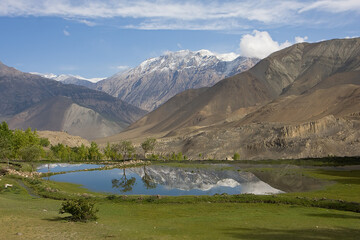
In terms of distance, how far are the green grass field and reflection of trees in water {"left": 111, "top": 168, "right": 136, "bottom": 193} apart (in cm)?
2066

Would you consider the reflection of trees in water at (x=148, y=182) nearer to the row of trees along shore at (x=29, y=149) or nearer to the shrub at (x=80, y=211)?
the row of trees along shore at (x=29, y=149)

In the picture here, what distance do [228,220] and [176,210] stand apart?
8.19 m

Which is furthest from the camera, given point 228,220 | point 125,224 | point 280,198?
point 280,198

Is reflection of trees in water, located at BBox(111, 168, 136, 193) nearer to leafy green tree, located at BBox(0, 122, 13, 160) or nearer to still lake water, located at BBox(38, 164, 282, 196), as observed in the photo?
still lake water, located at BBox(38, 164, 282, 196)

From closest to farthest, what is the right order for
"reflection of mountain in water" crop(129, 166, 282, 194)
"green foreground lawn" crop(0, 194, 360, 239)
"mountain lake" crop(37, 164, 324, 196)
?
1. "green foreground lawn" crop(0, 194, 360, 239)
2. "mountain lake" crop(37, 164, 324, 196)
3. "reflection of mountain in water" crop(129, 166, 282, 194)

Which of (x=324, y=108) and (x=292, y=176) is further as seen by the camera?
(x=324, y=108)

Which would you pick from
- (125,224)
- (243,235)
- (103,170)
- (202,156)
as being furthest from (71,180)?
(202,156)

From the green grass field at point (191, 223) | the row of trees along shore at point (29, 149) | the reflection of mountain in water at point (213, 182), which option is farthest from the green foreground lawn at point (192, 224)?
the row of trees along shore at point (29, 149)

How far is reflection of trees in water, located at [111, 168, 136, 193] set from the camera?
6160 cm

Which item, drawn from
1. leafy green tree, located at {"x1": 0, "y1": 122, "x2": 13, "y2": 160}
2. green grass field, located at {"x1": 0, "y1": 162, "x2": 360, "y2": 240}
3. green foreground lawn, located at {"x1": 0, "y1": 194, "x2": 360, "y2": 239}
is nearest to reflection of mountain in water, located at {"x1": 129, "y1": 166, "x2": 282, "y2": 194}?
green grass field, located at {"x1": 0, "y1": 162, "x2": 360, "y2": 240}

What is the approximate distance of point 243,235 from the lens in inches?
946

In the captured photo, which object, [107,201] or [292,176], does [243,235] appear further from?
[292,176]

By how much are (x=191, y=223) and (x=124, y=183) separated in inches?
1633

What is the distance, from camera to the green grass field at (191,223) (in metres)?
23.3
